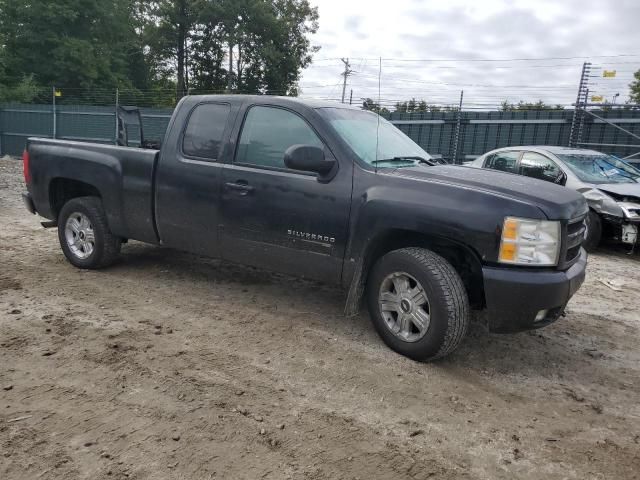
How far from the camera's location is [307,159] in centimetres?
373

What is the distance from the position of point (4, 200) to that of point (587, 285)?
10.1 metres

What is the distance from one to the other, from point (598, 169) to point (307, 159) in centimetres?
627

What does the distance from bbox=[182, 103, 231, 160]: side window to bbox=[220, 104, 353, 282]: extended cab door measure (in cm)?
24

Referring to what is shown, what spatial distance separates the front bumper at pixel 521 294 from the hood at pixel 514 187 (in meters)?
0.40

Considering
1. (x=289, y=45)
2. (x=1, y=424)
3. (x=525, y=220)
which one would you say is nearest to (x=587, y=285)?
(x=525, y=220)

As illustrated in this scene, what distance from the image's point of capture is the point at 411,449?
264cm

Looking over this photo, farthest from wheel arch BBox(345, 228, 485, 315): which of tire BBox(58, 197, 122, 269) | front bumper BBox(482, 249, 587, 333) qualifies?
tire BBox(58, 197, 122, 269)

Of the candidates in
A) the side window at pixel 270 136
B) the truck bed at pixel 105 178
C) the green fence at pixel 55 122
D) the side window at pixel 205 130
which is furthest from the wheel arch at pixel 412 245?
the green fence at pixel 55 122

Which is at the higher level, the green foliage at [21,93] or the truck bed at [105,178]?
the green foliage at [21,93]

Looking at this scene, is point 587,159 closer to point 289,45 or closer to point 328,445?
point 328,445

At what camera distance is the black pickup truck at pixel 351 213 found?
3.32 meters

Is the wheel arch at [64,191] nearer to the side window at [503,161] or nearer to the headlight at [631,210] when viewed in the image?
the side window at [503,161]

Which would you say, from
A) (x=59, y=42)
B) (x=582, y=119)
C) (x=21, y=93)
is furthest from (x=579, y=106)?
(x=59, y=42)

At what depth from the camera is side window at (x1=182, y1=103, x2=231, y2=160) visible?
453cm
